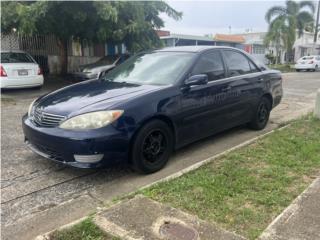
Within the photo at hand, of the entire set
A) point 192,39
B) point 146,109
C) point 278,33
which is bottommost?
point 146,109

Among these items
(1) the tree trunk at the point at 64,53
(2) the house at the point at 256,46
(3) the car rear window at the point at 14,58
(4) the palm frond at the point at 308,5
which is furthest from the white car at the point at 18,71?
(4) the palm frond at the point at 308,5

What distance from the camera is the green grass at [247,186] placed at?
126 inches

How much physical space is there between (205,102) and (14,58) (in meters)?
8.33

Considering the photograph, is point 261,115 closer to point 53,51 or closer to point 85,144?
point 85,144

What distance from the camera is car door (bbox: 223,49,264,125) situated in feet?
18.4

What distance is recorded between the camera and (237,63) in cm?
590

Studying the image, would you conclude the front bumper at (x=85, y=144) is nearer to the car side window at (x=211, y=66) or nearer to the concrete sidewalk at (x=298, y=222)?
the car side window at (x=211, y=66)

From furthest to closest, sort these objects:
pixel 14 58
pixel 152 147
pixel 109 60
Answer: pixel 109 60, pixel 14 58, pixel 152 147

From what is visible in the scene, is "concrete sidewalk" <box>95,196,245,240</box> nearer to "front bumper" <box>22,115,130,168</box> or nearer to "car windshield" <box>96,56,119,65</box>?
"front bumper" <box>22,115,130,168</box>

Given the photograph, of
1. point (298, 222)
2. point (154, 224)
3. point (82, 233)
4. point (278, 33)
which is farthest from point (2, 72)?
point (278, 33)

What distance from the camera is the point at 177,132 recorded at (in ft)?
15.1

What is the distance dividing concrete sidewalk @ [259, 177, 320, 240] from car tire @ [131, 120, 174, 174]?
1.70 metres

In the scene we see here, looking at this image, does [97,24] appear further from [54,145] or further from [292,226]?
[292,226]

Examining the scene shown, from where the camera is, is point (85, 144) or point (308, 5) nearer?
point (85, 144)
